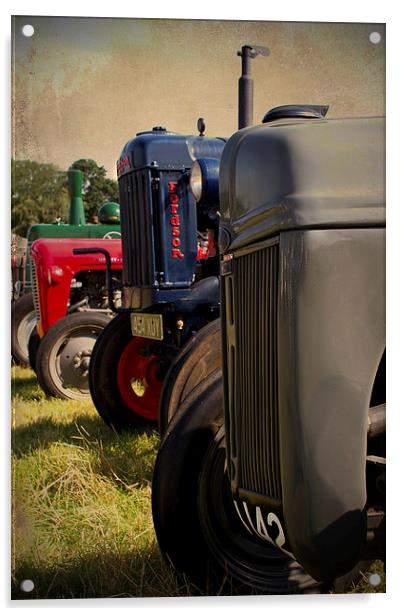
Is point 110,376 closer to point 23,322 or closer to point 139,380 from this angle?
point 139,380

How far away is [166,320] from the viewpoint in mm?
3055

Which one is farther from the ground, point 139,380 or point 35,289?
point 35,289

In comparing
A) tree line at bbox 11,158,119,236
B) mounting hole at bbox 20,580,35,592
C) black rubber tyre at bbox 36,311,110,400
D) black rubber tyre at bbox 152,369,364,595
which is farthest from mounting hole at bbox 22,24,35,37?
black rubber tyre at bbox 36,311,110,400

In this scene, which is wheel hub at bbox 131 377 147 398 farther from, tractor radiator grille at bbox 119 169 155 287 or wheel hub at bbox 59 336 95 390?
wheel hub at bbox 59 336 95 390

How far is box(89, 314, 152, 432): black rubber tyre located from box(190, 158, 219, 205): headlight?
0.96 meters

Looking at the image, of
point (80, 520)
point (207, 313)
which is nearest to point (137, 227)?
point (207, 313)

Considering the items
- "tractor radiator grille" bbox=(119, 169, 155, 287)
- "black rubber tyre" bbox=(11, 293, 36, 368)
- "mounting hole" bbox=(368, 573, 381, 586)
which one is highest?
"tractor radiator grille" bbox=(119, 169, 155, 287)

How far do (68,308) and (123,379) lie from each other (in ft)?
4.64

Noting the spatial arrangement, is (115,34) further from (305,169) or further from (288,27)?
(305,169)

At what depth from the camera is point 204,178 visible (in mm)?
2619

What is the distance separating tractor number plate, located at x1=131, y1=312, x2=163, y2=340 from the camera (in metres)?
3.00

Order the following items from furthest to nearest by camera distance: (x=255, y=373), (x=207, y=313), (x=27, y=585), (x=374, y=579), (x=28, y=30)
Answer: (x=207, y=313) → (x=28, y=30) → (x=27, y=585) → (x=374, y=579) → (x=255, y=373)
